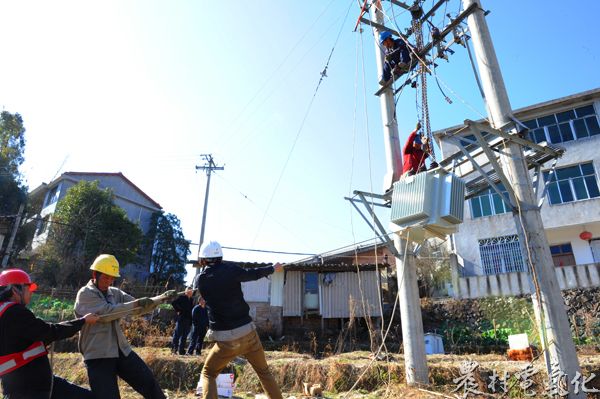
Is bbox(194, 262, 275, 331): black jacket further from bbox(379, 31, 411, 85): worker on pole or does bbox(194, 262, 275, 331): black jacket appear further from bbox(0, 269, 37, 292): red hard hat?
bbox(379, 31, 411, 85): worker on pole

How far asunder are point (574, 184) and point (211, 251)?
1844 centimetres

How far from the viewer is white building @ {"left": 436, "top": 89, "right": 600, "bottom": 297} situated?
1595cm

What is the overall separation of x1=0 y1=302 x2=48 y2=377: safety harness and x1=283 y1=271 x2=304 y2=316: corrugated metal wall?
13358 millimetres

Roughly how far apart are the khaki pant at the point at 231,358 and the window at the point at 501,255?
1542 centimetres

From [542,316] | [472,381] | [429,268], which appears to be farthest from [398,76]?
[429,268]

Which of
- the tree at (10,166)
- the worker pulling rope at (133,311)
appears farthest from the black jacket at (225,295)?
the tree at (10,166)

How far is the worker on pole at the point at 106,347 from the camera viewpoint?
3.20 meters

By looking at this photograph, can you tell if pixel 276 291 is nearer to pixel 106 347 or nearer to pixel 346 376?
pixel 346 376

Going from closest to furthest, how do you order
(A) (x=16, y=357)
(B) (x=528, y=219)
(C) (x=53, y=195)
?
(A) (x=16, y=357) → (B) (x=528, y=219) → (C) (x=53, y=195)

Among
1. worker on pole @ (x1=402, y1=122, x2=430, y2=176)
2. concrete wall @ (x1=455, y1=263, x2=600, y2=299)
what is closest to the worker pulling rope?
worker on pole @ (x1=402, y1=122, x2=430, y2=176)

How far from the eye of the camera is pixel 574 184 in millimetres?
16562

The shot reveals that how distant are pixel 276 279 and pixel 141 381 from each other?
42.5 ft

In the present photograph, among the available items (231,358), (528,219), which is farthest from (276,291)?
(231,358)

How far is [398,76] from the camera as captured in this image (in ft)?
24.2
